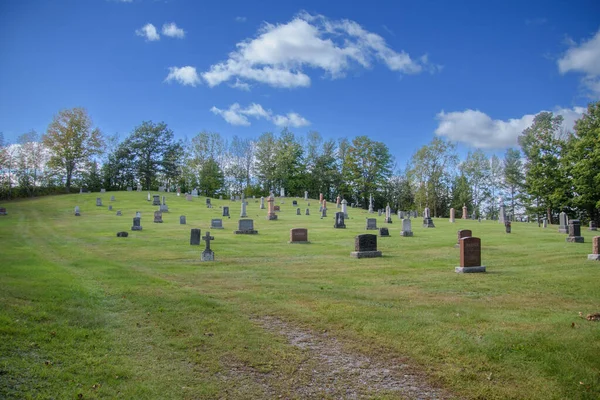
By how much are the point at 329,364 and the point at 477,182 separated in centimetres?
7661

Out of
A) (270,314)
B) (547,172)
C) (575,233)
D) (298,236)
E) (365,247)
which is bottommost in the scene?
(270,314)

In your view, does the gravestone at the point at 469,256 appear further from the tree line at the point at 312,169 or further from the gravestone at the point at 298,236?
the tree line at the point at 312,169

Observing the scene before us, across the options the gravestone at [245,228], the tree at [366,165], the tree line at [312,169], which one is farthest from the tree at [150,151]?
the gravestone at [245,228]

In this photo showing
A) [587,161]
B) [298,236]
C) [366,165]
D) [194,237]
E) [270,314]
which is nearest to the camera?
[270,314]

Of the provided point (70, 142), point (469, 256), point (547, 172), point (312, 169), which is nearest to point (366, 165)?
point (312, 169)

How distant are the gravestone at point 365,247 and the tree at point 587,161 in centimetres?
3592

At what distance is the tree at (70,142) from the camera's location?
212ft

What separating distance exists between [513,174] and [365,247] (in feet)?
190

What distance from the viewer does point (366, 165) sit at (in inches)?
3184

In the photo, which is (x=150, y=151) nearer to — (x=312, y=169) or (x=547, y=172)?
(x=312, y=169)

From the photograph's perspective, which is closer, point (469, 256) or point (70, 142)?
point (469, 256)

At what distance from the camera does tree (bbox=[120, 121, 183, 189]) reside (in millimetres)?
73500

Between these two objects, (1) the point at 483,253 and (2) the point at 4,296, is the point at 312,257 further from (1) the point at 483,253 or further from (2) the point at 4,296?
(2) the point at 4,296

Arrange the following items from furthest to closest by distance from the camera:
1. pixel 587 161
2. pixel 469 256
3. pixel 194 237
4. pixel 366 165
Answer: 1. pixel 366 165
2. pixel 587 161
3. pixel 194 237
4. pixel 469 256
